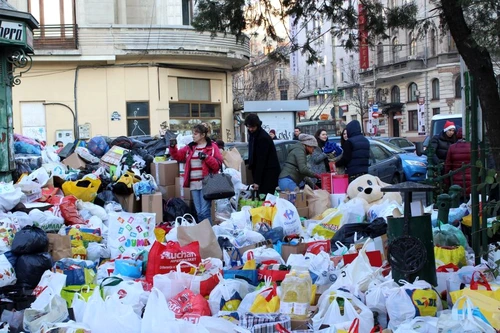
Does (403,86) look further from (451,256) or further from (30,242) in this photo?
(30,242)

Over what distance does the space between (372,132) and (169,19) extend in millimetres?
26102

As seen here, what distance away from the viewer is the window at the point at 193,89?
25969mm

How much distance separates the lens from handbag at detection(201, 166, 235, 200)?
899 cm

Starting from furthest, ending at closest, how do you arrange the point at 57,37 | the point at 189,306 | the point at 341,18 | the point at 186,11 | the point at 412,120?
the point at 412,120 < the point at 186,11 < the point at 57,37 < the point at 341,18 < the point at 189,306

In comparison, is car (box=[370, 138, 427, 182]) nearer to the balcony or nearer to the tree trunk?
the tree trunk

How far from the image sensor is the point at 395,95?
181 feet

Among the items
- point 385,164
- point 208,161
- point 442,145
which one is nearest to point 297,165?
point 208,161

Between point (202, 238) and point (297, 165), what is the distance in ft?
11.6

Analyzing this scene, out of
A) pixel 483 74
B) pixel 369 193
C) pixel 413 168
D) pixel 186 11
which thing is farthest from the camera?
pixel 186 11

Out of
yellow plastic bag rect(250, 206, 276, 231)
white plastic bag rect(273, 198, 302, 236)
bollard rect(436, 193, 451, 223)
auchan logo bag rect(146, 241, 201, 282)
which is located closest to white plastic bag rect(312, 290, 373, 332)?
auchan logo bag rect(146, 241, 201, 282)

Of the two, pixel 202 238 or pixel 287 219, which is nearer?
pixel 202 238

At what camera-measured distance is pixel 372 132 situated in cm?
4831

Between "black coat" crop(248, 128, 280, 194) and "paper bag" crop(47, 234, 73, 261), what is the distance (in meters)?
3.77

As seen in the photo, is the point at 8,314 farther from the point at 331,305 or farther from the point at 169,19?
the point at 169,19
